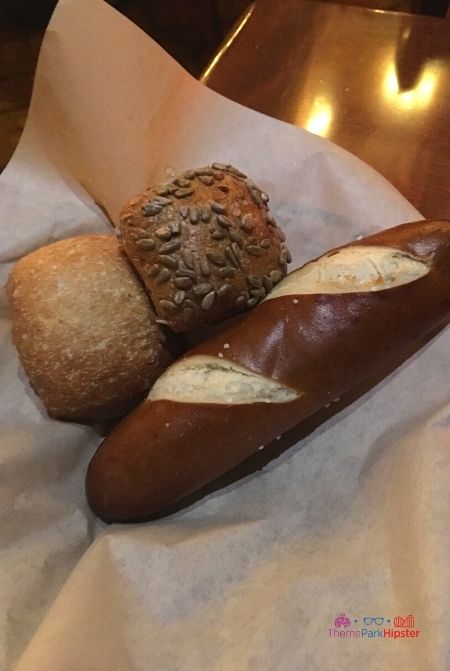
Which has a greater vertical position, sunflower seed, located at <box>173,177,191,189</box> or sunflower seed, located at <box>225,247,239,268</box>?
sunflower seed, located at <box>173,177,191,189</box>

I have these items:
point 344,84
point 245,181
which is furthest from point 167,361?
point 344,84

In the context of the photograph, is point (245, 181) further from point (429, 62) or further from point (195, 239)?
point (429, 62)

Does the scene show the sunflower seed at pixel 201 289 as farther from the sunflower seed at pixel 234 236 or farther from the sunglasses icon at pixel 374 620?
the sunglasses icon at pixel 374 620

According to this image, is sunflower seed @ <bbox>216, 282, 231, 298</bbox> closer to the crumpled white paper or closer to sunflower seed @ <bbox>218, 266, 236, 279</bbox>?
sunflower seed @ <bbox>218, 266, 236, 279</bbox>

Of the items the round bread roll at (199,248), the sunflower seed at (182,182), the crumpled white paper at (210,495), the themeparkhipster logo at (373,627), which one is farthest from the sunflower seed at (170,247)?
the themeparkhipster logo at (373,627)

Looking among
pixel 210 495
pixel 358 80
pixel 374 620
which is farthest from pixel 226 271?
pixel 358 80

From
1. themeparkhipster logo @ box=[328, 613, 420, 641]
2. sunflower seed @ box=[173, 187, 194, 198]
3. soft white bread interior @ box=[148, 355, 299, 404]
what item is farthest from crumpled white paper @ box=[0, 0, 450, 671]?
sunflower seed @ box=[173, 187, 194, 198]

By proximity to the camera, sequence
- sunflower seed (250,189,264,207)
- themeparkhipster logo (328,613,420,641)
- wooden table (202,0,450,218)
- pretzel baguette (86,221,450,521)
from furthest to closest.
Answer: wooden table (202,0,450,218) < sunflower seed (250,189,264,207) < pretzel baguette (86,221,450,521) < themeparkhipster logo (328,613,420,641)
